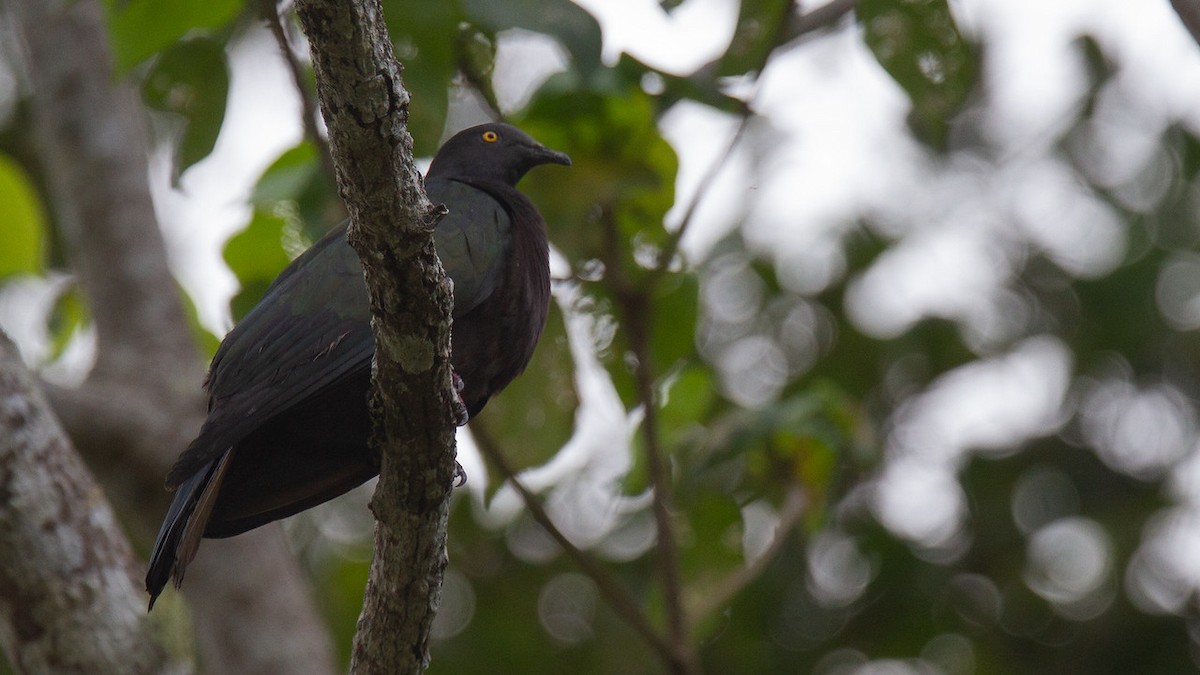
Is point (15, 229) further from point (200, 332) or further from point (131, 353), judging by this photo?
point (200, 332)

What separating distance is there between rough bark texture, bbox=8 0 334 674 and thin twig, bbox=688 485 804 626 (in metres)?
1.56

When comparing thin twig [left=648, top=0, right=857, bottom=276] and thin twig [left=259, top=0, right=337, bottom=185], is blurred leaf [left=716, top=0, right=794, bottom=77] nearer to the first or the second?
thin twig [left=648, top=0, right=857, bottom=276]

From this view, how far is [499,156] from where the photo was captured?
4441mm

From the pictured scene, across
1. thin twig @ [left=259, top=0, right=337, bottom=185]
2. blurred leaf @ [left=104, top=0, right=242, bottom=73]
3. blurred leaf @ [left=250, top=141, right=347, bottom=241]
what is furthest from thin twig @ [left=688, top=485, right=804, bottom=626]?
blurred leaf @ [left=104, top=0, right=242, bottom=73]

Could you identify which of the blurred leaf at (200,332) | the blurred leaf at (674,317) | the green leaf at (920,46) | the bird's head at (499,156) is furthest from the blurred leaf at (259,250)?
the green leaf at (920,46)

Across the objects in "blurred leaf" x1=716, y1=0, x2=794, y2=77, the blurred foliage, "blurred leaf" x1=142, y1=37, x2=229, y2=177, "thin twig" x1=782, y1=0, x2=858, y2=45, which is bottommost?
the blurred foliage

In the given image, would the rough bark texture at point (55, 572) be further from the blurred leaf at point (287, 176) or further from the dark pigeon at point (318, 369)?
the blurred leaf at point (287, 176)

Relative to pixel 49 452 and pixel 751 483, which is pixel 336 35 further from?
pixel 751 483

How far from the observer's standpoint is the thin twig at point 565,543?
4266mm

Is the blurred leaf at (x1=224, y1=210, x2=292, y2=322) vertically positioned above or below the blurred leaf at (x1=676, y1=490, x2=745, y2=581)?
above

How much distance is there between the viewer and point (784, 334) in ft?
25.5

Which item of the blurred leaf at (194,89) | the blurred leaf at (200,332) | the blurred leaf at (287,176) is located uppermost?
the blurred leaf at (194,89)

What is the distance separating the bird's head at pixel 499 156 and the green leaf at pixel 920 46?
106 centimetres

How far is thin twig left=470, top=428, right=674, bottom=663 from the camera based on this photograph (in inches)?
168
